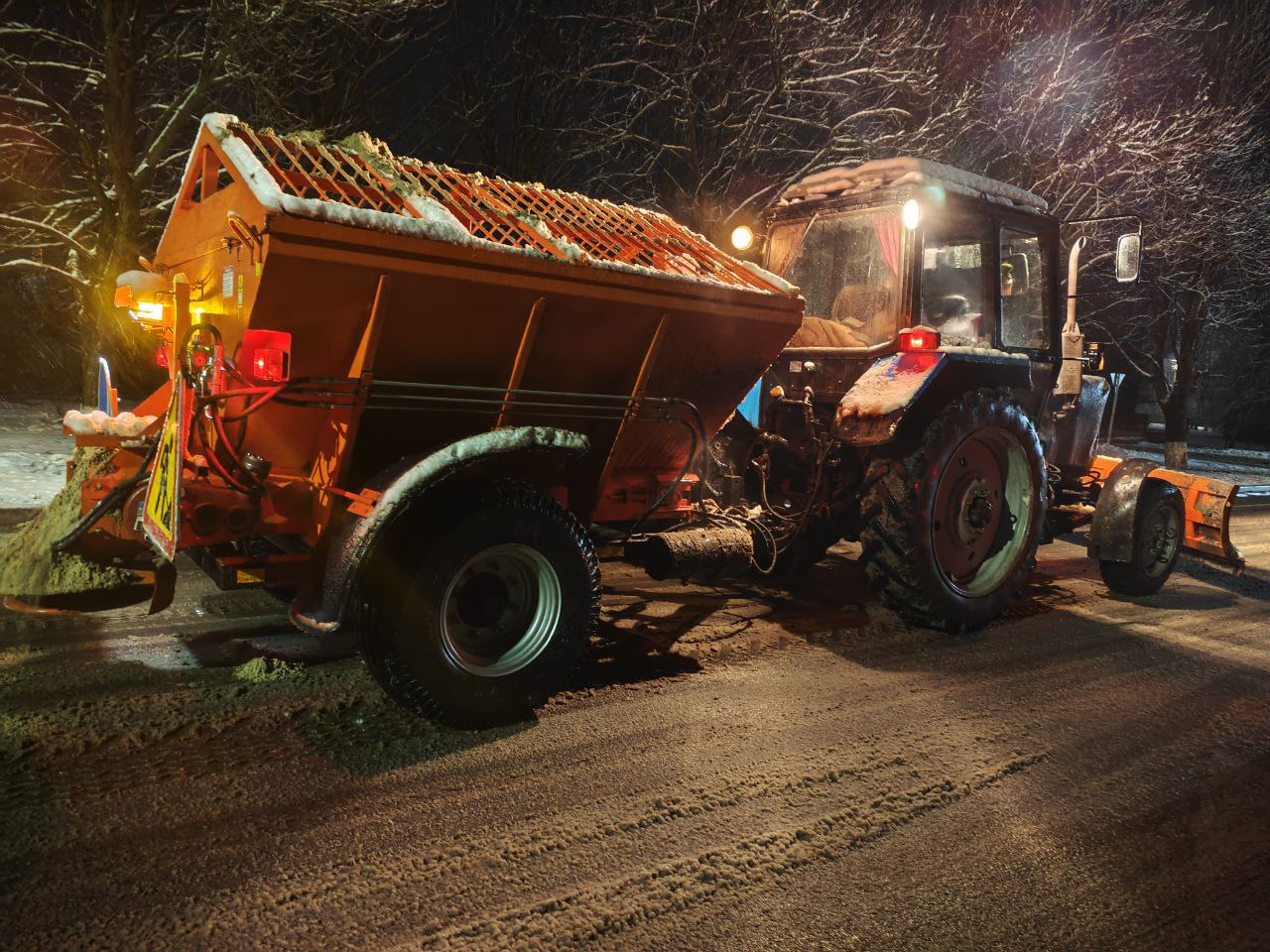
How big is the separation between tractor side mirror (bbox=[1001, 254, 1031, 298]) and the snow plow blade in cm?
174

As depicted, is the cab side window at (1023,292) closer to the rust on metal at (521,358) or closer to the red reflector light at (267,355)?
the rust on metal at (521,358)

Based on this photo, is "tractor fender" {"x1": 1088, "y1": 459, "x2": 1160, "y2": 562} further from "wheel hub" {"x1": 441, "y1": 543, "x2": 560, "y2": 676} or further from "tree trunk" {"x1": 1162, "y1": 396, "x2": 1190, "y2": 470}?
"tree trunk" {"x1": 1162, "y1": 396, "x2": 1190, "y2": 470}

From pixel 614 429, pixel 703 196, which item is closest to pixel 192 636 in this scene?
pixel 614 429

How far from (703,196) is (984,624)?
328 inches

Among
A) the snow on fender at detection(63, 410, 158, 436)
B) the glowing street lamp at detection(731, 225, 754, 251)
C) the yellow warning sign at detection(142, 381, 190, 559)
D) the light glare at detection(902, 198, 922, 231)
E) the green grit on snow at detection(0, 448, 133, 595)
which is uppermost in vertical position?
the glowing street lamp at detection(731, 225, 754, 251)

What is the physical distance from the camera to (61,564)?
4012mm

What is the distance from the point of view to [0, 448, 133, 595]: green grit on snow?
13.0ft

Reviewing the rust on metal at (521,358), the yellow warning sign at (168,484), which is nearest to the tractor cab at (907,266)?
the rust on metal at (521,358)

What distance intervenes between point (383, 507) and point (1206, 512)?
21.2ft

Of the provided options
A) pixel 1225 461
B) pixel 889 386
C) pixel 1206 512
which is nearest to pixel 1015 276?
pixel 889 386

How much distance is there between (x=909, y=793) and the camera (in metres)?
3.11

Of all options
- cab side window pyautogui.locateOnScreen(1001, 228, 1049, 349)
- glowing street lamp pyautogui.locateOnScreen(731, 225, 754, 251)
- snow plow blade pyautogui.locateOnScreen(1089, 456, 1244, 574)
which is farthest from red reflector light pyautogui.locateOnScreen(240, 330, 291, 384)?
snow plow blade pyautogui.locateOnScreen(1089, 456, 1244, 574)

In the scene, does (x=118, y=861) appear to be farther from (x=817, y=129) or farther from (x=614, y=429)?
(x=817, y=129)

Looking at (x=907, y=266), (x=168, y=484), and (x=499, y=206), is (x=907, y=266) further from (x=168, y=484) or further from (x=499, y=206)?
(x=168, y=484)
